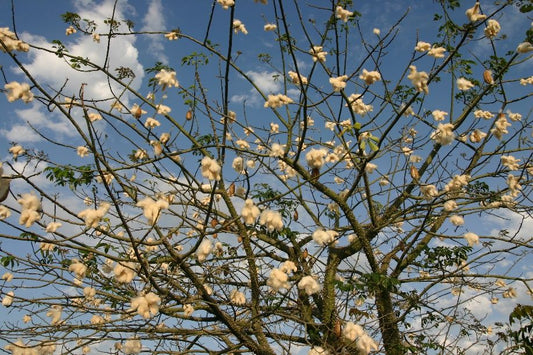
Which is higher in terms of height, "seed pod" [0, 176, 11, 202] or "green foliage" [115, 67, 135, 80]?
"green foliage" [115, 67, 135, 80]

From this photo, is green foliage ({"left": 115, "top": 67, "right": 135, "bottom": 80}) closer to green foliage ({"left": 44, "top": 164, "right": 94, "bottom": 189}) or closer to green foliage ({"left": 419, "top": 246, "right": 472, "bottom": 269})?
green foliage ({"left": 44, "top": 164, "right": 94, "bottom": 189})

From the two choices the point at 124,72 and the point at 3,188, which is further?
the point at 124,72

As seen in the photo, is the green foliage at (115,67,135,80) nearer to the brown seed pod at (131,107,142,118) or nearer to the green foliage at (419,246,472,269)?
the brown seed pod at (131,107,142,118)

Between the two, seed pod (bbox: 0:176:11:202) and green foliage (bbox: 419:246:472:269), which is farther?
green foliage (bbox: 419:246:472:269)

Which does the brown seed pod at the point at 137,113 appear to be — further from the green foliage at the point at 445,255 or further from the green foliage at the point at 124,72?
the green foliage at the point at 445,255

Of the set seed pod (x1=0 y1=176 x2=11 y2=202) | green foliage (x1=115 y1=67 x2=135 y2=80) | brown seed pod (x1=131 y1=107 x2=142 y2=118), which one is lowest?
seed pod (x1=0 y1=176 x2=11 y2=202)

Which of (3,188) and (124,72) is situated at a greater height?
(124,72)

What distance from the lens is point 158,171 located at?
16.6 ft

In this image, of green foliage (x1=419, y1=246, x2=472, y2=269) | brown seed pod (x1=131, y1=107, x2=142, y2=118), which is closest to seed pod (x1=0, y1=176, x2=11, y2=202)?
brown seed pod (x1=131, y1=107, x2=142, y2=118)

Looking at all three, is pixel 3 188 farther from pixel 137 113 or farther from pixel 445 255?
pixel 445 255

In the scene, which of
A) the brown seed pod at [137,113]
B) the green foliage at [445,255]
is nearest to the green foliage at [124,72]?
the brown seed pod at [137,113]

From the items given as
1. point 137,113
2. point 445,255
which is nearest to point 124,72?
point 137,113

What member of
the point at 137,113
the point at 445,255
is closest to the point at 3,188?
the point at 137,113

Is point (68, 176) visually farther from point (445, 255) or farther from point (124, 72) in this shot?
point (445, 255)
